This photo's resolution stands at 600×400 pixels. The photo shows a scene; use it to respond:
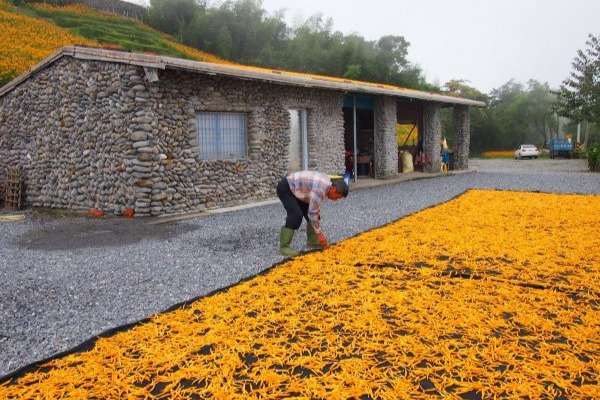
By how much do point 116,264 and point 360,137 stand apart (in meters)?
13.9

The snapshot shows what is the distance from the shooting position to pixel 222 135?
11758mm

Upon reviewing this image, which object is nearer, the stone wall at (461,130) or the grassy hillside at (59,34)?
the grassy hillside at (59,34)

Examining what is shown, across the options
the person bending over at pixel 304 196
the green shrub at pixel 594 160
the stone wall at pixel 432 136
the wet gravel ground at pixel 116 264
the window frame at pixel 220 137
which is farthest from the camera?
the green shrub at pixel 594 160

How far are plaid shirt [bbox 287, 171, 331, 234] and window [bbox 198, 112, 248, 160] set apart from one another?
17.3ft

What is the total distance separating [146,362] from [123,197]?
288 inches

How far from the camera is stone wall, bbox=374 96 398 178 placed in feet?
56.9

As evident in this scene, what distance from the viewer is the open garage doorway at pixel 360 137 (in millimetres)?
16812

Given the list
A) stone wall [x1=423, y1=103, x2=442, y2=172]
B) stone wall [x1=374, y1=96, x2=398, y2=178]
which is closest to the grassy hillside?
stone wall [x1=374, y1=96, x2=398, y2=178]

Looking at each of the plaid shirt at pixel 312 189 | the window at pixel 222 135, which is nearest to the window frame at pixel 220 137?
the window at pixel 222 135

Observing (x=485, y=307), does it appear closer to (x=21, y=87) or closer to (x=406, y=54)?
(x=21, y=87)

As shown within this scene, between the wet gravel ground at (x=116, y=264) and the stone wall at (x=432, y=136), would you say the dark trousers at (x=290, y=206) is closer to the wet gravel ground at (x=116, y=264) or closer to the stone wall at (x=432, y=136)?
the wet gravel ground at (x=116, y=264)

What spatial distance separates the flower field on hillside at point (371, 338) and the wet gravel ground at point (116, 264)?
424mm

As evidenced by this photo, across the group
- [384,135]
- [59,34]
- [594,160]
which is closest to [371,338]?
[384,135]

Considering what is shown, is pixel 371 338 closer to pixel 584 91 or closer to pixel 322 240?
pixel 322 240
